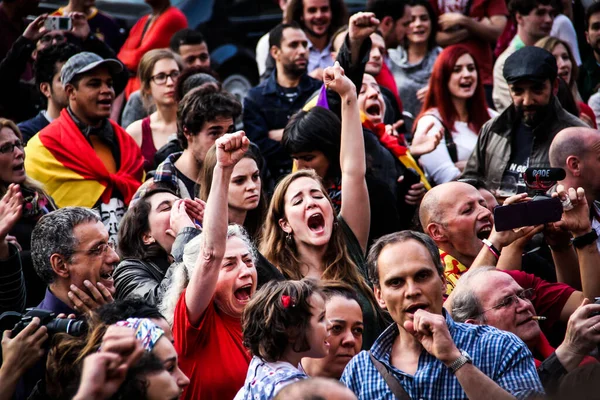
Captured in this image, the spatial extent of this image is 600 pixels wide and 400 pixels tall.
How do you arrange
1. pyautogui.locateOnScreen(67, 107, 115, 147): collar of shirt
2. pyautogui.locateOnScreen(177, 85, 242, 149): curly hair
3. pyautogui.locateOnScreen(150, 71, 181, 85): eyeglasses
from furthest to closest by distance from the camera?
pyautogui.locateOnScreen(150, 71, 181, 85): eyeglasses < pyautogui.locateOnScreen(67, 107, 115, 147): collar of shirt < pyautogui.locateOnScreen(177, 85, 242, 149): curly hair

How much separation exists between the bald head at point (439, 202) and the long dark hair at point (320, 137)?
0.60m

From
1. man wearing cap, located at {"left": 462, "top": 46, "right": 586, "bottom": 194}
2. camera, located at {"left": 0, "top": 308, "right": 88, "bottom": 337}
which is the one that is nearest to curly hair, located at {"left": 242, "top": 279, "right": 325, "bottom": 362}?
camera, located at {"left": 0, "top": 308, "right": 88, "bottom": 337}

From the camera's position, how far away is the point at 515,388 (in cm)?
460

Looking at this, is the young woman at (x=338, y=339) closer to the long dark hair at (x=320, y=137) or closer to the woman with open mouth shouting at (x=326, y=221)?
the woman with open mouth shouting at (x=326, y=221)

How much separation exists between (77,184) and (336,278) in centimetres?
248

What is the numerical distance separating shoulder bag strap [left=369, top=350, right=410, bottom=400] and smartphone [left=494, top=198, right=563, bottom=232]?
1171 mm

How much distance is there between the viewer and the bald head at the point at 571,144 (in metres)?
6.50

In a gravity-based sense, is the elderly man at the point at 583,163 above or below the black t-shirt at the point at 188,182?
above

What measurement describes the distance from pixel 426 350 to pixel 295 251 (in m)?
1.61

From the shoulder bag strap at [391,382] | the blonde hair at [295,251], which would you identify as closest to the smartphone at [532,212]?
the blonde hair at [295,251]

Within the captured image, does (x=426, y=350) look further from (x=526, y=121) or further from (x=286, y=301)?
(x=526, y=121)

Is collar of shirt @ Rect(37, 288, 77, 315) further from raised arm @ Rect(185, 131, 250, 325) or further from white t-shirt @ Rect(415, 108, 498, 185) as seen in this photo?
white t-shirt @ Rect(415, 108, 498, 185)

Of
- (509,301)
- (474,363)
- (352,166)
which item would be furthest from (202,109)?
(474,363)

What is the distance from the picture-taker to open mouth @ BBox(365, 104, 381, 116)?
797cm
